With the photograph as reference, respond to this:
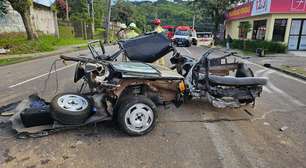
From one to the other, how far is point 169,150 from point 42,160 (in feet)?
5.62

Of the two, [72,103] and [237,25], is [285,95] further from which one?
[237,25]

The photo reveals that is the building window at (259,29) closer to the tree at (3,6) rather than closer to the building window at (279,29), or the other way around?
the building window at (279,29)

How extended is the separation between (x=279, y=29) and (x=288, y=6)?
82.7 inches

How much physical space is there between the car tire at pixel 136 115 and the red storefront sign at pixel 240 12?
23.5 metres

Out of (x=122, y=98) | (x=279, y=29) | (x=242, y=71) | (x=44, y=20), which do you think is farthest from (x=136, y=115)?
(x=44, y=20)

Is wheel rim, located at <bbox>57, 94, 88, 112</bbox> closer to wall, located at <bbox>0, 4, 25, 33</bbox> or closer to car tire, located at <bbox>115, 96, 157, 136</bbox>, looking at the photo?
car tire, located at <bbox>115, 96, 157, 136</bbox>

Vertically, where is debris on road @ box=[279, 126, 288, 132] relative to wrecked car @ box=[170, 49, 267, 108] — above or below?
below

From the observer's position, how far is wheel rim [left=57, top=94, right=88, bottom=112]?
12.4 ft

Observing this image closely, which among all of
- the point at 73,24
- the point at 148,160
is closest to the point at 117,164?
the point at 148,160

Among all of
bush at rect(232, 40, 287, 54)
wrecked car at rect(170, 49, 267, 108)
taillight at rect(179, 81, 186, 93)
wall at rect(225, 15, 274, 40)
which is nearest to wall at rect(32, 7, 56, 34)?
bush at rect(232, 40, 287, 54)

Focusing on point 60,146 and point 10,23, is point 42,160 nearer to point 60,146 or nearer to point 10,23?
point 60,146

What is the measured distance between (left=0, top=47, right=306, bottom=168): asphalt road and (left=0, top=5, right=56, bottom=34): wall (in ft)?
54.4

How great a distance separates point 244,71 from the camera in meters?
5.77

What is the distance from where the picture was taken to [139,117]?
3834 millimetres
